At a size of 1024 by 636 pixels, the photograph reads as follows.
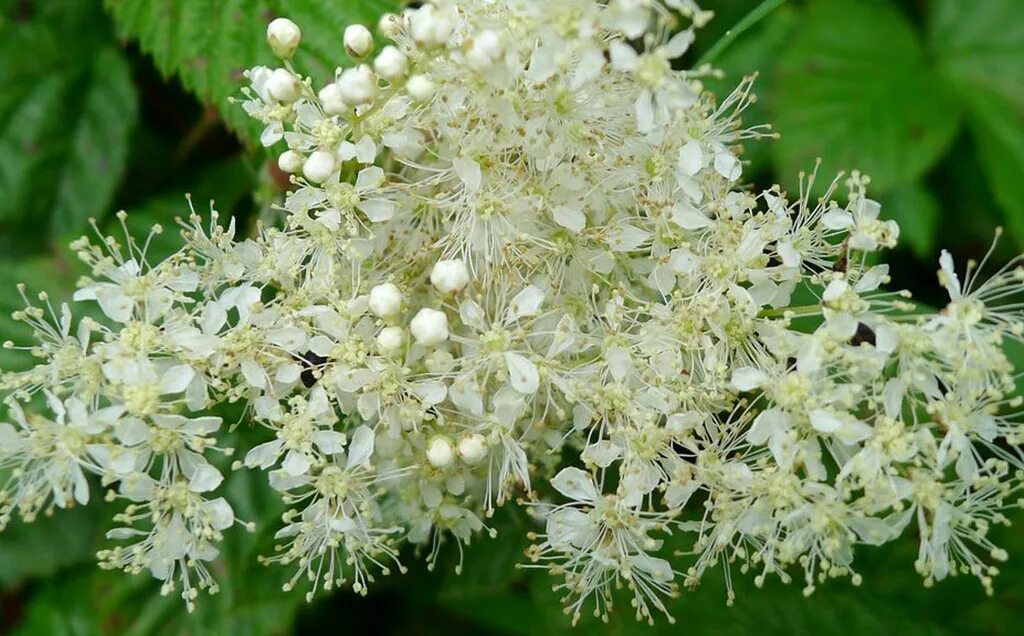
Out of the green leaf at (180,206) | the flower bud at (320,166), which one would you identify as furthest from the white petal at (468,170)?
the green leaf at (180,206)

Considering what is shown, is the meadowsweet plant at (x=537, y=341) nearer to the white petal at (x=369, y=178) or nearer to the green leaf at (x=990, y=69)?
the white petal at (x=369, y=178)

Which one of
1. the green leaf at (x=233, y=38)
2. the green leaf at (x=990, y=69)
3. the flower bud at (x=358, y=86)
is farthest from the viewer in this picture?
the green leaf at (x=990, y=69)

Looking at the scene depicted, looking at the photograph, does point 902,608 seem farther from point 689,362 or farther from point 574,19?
point 574,19

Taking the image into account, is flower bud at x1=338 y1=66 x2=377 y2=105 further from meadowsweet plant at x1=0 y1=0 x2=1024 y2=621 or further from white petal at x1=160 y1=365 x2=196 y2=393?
white petal at x1=160 y1=365 x2=196 y2=393

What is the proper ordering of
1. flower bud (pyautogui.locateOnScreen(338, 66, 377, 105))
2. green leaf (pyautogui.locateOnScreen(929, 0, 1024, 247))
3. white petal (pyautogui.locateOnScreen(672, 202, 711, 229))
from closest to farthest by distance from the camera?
flower bud (pyautogui.locateOnScreen(338, 66, 377, 105)), white petal (pyautogui.locateOnScreen(672, 202, 711, 229)), green leaf (pyautogui.locateOnScreen(929, 0, 1024, 247))

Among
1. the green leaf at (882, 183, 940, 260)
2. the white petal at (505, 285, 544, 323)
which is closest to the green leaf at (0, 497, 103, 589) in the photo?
the white petal at (505, 285, 544, 323)
